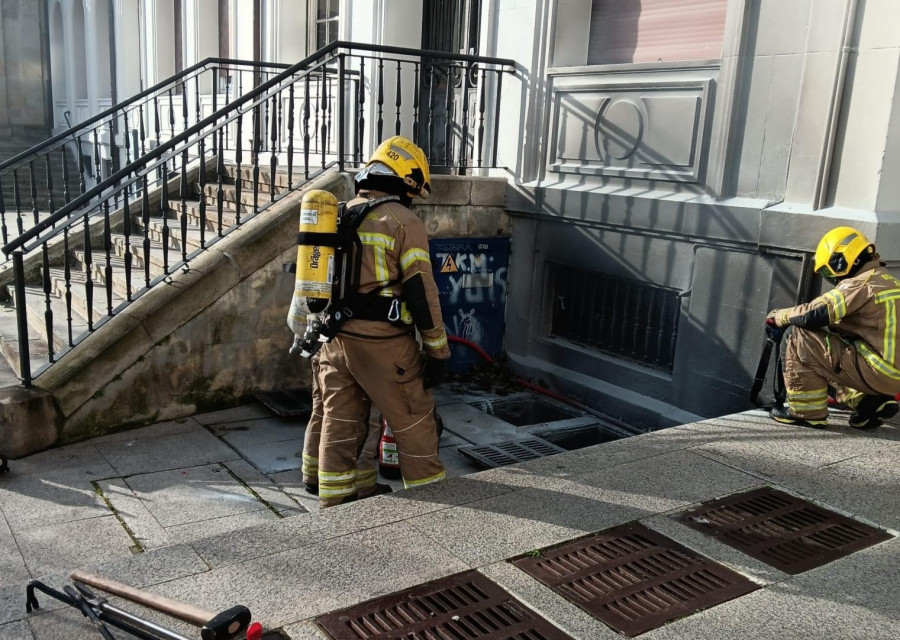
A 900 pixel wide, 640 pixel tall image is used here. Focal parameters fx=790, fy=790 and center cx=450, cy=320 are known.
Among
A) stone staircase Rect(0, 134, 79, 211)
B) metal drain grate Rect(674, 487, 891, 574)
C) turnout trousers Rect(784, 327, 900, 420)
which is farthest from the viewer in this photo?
stone staircase Rect(0, 134, 79, 211)

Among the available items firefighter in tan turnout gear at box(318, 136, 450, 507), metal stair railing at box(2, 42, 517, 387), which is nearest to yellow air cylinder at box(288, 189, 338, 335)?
firefighter in tan turnout gear at box(318, 136, 450, 507)

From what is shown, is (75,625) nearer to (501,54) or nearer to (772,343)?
(772,343)

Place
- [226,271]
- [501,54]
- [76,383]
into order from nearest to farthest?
[76,383], [226,271], [501,54]

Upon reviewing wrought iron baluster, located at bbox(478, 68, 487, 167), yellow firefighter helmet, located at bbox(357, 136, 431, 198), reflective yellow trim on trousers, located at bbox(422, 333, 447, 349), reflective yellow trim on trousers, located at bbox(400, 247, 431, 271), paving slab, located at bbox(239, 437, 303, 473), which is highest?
→ wrought iron baluster, located at bbox(478, 68, 487, 167)

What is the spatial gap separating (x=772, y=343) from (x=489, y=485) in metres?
2.27

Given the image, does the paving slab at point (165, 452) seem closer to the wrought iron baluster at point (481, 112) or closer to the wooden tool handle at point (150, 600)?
the wooden tool handle at point (150, 600)

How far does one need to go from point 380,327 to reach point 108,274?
2641mm

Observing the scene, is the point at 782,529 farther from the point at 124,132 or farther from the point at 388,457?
the point at 124,132

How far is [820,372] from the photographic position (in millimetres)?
4949

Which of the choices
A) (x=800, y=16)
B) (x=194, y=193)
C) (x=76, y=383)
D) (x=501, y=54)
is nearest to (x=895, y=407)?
(x=800, y=16)

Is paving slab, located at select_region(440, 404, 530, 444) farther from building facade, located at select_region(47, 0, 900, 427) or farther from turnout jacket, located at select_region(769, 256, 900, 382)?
turnout jacket, located at select_region(769, 256, 900, 382)

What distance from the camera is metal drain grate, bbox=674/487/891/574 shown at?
3473 mm

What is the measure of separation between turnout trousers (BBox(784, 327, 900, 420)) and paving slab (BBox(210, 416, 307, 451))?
11.3ft

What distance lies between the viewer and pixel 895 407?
502 cm
